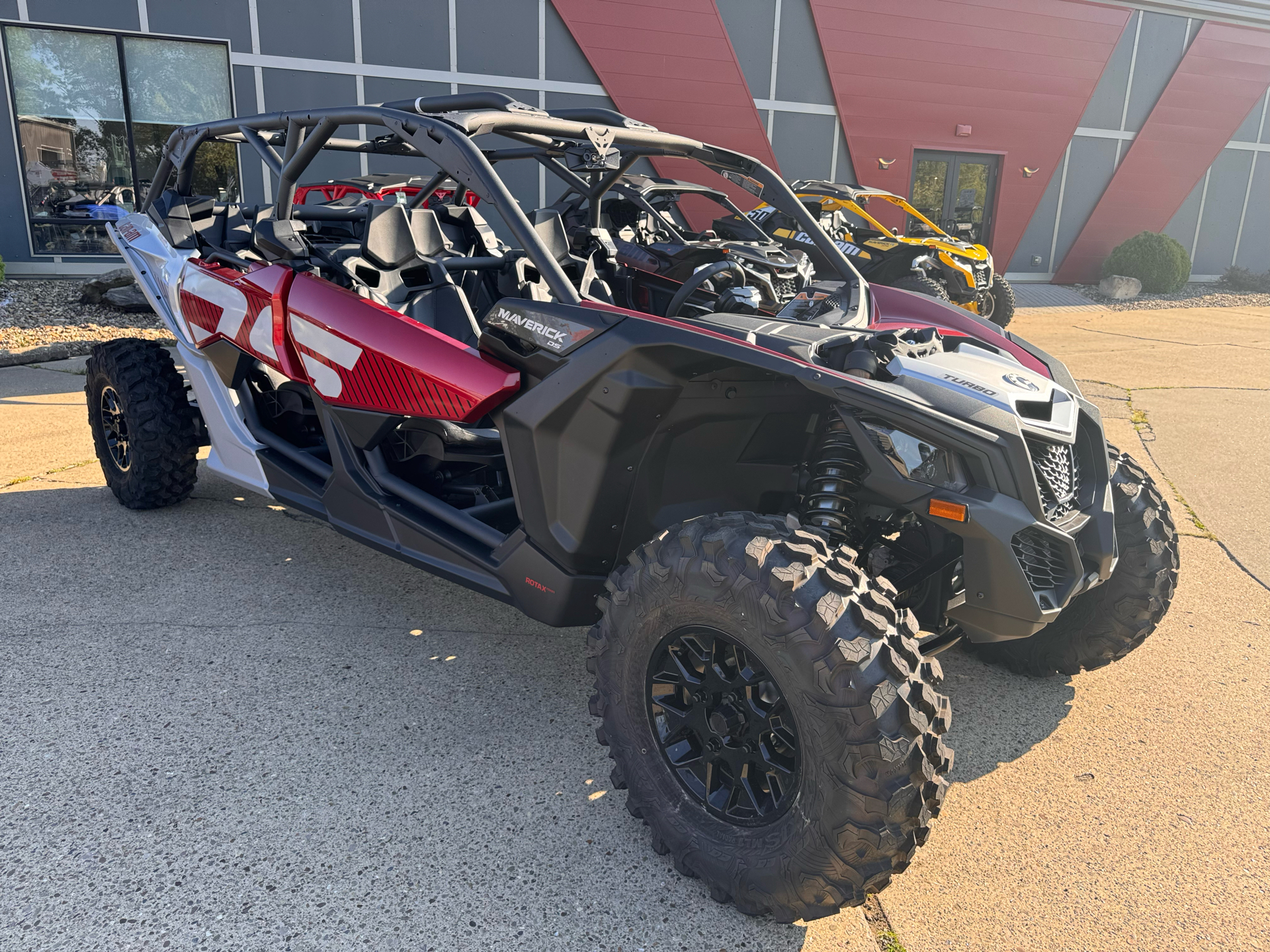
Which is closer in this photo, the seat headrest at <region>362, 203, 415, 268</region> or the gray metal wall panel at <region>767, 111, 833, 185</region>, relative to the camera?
the seat headrest at <region>362, 203, 415, 268</region>

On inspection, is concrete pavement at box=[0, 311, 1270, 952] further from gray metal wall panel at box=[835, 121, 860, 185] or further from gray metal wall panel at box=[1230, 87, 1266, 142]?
gray metal wall panel at box=[1230, 87, 1266, 142]

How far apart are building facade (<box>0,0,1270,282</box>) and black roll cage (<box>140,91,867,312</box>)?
651 cm

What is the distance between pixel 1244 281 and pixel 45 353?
827 inches

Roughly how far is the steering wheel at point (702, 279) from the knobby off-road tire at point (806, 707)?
1109 mm

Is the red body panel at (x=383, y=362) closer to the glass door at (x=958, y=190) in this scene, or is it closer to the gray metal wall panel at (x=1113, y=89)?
the glass door at (x=958, y=190)

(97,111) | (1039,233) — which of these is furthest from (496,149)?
(1039,233)

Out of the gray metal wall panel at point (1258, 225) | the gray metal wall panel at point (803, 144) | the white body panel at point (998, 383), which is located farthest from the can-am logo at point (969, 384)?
the gray metal wall panel at point (1258, 225)

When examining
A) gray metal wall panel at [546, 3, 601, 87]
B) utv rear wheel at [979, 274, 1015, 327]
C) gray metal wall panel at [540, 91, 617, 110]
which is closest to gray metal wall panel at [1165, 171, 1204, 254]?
utv rear wheel at [979, 274, 1015, 327]

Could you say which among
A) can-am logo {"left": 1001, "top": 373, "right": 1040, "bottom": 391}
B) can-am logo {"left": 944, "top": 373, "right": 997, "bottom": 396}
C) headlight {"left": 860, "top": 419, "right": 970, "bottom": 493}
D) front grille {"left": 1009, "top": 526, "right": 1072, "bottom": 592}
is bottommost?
front grille {"left": 1009, "top": 526, "right": 1072, "bottom": 592}

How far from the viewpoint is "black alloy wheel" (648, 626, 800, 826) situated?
80.2 inches

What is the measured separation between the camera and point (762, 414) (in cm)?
251

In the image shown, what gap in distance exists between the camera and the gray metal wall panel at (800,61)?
46.9 ft

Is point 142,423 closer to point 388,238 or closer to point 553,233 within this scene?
point 388,238

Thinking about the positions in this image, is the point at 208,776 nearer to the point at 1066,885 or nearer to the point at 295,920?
the point at 295,920
